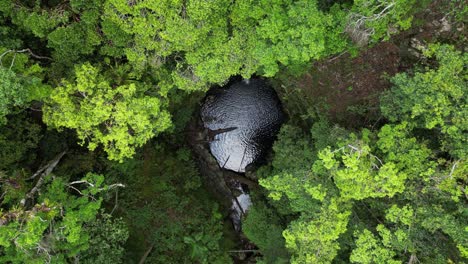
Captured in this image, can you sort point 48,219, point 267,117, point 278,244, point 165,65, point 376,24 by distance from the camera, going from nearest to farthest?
1. point 48,219
2. point 376,24
3. point 165,65
4. point 278,244
5. point 267,117

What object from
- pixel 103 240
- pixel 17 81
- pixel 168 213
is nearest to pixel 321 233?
pixel 103 240

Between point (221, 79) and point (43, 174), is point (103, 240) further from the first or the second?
point (221, 79)

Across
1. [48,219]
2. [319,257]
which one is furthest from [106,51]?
[319,257]

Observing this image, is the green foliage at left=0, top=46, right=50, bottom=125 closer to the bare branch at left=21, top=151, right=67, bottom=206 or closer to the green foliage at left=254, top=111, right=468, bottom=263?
the bare branch at left=21, top=151, right=67, bottom=206

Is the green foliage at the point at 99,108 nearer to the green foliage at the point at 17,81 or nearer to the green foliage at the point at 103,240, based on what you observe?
the green foliage at the point at 17,81

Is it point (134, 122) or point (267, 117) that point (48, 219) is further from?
point (267, 117)

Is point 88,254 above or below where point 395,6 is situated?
below
